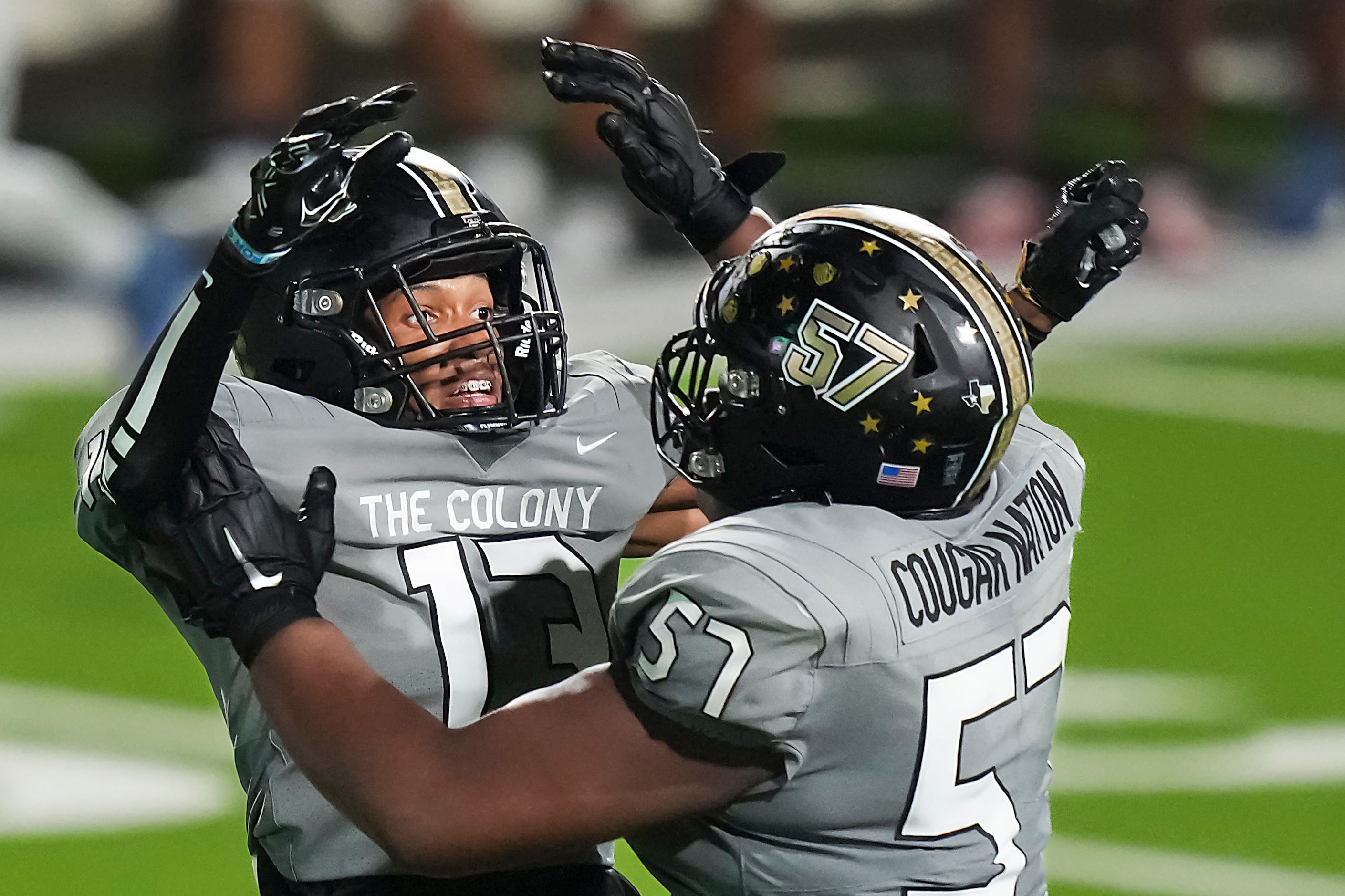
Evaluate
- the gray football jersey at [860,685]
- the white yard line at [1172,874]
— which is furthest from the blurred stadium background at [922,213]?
the gray football jersey at [860,685]

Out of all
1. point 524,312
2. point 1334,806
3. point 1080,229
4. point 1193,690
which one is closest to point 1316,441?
point 1193,690

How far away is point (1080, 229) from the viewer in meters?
2.29

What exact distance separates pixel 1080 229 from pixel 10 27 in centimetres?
469

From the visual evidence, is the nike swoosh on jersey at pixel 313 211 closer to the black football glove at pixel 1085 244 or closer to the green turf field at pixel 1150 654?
the black football glove at pixel 1085 244

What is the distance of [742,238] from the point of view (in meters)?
2.40

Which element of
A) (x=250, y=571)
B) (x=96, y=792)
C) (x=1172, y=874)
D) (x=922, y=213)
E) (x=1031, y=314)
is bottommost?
(x=96, y=792)

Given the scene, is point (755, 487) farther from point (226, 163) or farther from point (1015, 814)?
point (226, 163)

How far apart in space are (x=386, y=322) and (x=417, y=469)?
0.56ft

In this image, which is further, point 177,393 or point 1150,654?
point 1150,654

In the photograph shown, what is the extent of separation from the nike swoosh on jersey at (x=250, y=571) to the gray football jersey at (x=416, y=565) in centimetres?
13

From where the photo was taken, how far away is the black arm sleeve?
1850mm

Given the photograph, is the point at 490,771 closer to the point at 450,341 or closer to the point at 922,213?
the point at 450,341

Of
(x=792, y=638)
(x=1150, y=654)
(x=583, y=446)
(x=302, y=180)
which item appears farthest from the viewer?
(x=1150, y=654)

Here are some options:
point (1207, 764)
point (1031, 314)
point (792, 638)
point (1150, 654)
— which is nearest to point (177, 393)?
point (792, 638)
